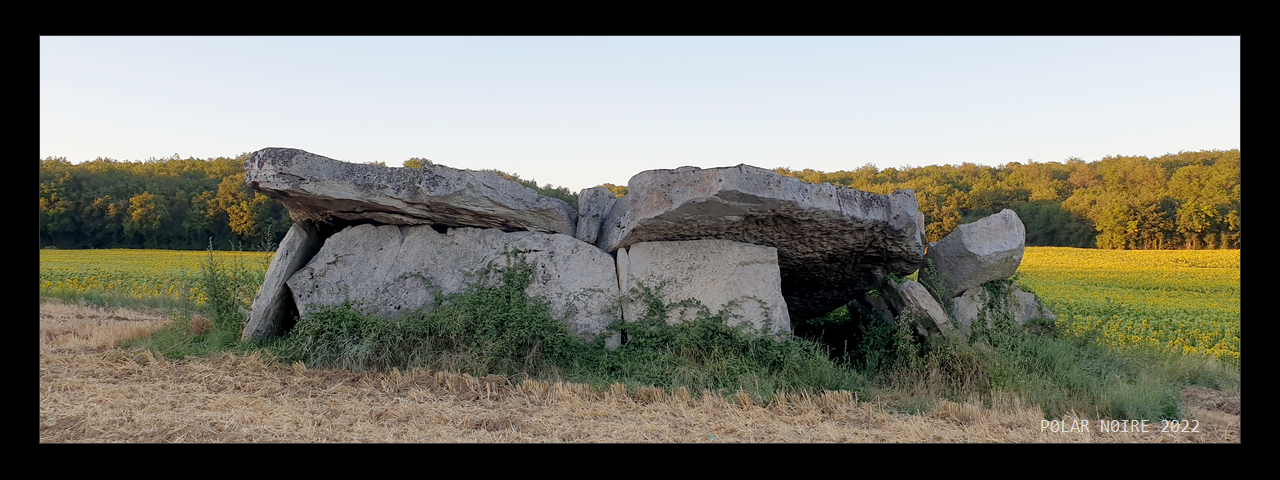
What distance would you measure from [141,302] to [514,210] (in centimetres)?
812

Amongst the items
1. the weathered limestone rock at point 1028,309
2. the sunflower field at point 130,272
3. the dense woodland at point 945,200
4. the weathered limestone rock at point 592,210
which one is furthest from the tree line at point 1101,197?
the sunflower field at point 130,272

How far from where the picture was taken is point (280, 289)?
638 cm

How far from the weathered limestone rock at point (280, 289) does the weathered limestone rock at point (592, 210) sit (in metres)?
2.89

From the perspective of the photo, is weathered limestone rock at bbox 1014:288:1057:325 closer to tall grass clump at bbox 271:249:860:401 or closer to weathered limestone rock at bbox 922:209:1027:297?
weathered limestone rock at bbox 922:209:1027:297

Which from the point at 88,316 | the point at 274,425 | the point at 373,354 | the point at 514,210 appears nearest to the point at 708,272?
the point at 514,210

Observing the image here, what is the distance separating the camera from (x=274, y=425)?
4.07 metres

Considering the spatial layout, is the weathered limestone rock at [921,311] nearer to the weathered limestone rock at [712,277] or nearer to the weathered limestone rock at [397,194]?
the weathered limestone rock at [712,277]

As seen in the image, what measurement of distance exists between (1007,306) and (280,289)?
753 cm

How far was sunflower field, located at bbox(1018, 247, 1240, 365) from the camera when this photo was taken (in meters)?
8.83

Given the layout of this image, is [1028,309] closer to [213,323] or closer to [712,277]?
[712,277]

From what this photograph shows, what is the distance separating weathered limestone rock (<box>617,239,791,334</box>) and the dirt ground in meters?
1.34

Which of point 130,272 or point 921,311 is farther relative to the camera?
point 130,272

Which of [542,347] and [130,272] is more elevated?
[130,272]

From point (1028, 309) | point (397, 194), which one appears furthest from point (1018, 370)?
point (397, 194)
